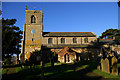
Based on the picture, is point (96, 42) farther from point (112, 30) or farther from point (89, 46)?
point (112, 30)

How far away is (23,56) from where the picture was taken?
32.6 m

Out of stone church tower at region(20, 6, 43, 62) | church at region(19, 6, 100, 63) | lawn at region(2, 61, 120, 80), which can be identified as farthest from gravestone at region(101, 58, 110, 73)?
stone church tower at region(20, 6, 43, 62)

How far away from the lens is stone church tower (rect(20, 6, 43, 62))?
33.5 m

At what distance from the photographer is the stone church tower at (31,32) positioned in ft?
110

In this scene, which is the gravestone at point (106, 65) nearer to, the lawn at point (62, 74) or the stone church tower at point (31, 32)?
the lawn at point (62, 74)

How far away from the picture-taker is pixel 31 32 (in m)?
35.5

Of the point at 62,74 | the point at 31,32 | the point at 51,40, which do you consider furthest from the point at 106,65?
the point at 31,32

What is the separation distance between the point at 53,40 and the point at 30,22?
29.3ft

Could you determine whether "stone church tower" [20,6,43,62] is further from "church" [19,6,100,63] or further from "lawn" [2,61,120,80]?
"lawn" [2,61,120,80]

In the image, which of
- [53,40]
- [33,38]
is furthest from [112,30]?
[33,38]

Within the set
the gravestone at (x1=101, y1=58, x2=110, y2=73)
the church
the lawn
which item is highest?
the church

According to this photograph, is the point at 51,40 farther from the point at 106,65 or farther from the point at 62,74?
the point at 106,65

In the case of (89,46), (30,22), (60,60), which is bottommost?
(60,60)

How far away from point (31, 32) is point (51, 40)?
6.45 metres
